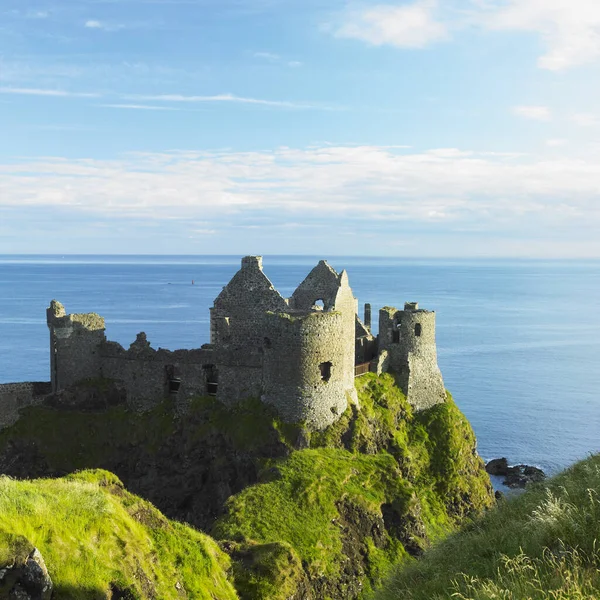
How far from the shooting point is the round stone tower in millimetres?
36844

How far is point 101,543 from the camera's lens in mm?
17438

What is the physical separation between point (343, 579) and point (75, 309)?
157381mm

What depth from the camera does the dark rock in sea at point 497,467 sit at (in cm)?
6881

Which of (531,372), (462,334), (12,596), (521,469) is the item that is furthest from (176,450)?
(462,334)

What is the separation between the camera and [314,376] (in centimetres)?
3719

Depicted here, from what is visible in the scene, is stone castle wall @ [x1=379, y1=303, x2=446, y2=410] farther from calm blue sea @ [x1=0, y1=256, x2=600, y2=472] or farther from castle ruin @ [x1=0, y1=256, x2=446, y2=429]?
calm blue sea @ [x1=0, y1=256, x2=600, y2=472]

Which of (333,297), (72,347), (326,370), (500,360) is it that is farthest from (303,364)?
(500,360)

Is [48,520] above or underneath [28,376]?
above

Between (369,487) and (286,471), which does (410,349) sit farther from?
(286,471)

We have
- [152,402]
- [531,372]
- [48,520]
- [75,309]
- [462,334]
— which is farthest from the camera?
[75,309]

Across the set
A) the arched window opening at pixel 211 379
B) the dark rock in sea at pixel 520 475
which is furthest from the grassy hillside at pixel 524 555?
the dark rock in sea at pixel 520 475

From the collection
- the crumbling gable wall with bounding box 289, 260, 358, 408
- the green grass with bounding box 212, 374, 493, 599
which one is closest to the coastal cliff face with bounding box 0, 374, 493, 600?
the green grass with bounding box 212, 374, 493, 599

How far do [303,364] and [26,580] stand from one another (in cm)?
2344

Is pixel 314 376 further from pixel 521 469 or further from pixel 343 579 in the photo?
pixel 521 469
